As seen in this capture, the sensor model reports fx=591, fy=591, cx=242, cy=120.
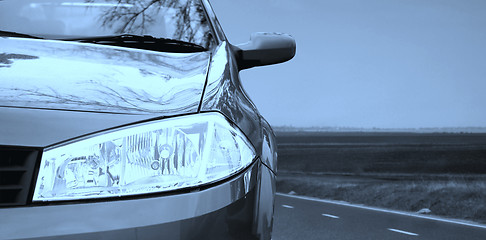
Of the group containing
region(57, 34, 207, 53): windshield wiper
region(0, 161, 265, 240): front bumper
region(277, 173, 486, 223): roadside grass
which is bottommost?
region(277, 173, 486, 223): roadside grass

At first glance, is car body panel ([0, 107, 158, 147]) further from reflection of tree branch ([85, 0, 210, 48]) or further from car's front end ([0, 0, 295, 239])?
reflection of tree branch ([85, 0, 210, 48])

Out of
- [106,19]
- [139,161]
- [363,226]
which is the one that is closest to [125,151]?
[139,161]

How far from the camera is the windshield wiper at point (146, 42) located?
2.44 metres

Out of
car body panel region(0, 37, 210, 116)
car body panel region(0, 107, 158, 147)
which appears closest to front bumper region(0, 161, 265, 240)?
car body panel region(0, 107, 158, 147)

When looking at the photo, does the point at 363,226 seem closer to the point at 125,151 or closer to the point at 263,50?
the point at 263,50

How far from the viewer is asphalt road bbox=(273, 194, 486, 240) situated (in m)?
8.21

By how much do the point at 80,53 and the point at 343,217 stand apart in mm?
9395

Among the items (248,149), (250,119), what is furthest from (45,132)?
(250,119)

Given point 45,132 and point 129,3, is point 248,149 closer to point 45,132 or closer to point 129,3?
point 45,132

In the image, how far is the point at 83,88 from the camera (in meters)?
1.70

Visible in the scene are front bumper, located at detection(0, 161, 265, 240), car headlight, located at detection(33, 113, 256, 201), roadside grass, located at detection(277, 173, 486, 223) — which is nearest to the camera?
front bumper, located at detection(0, 161, 265, 240)

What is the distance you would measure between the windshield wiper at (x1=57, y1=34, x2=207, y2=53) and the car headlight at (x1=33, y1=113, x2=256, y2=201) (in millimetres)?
852

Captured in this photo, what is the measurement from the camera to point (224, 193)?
1553mm

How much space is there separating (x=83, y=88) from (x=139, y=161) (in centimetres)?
33
